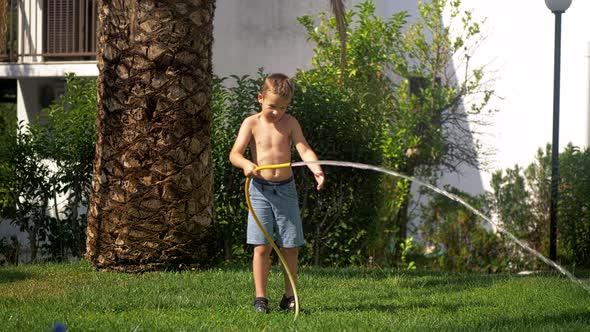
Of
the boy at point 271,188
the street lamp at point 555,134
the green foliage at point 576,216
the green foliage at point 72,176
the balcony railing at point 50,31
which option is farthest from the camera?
the balcony railing at point 50,31

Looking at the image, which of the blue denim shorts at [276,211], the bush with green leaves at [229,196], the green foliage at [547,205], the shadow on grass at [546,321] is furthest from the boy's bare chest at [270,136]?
the green foliage at [547,205]

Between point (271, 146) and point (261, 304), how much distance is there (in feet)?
3.38

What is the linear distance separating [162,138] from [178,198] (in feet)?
1.73

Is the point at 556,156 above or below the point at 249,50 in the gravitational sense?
below

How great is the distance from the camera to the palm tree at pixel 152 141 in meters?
8.86

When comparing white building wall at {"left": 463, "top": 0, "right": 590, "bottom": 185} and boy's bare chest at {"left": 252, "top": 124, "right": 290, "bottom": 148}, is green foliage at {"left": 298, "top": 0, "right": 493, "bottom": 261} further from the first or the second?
boy's bare chest at {"left": 252, "top": 124, "right": 290, "bottom": 148}

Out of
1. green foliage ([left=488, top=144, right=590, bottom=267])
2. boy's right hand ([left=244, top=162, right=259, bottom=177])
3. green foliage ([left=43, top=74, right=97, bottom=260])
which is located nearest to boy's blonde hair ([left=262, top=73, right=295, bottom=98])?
boy's right hand ([left=244, top=162, right=259, bottom=177])

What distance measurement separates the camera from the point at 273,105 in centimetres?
677

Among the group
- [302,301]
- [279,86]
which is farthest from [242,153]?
[302,301]

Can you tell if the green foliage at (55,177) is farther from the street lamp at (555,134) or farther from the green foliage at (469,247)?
the street lamp at (555,134)

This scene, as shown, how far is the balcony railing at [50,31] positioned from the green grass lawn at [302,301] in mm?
9339

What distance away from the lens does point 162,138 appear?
8.85 m

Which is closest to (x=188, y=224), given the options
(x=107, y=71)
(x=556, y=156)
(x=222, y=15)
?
(x=107, y=71)

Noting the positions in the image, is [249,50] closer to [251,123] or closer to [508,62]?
[508,62]
